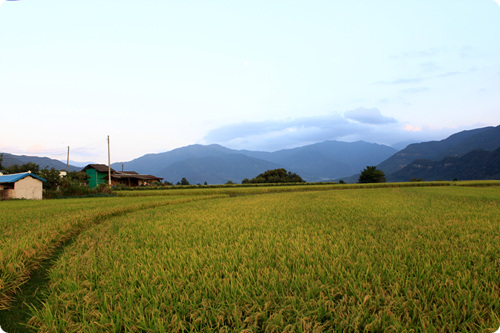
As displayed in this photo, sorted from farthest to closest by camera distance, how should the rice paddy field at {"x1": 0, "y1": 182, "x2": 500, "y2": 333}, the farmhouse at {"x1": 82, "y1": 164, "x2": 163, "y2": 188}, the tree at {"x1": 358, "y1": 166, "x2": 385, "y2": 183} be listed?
the tree at {"x1": 358, "y1": 166, "x2": 385, "y2": 183}, the farmhouse at {"x1": 82, "y1": 164, "x2": 163, "y2": 188}, the rice paddy field at {"x1": 0, "y1": 182, "x2": 500, "y2": 333}

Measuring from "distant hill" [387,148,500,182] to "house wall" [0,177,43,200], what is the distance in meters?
150

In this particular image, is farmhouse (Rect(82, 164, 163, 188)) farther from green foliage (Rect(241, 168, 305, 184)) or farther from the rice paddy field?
the rice paddy field

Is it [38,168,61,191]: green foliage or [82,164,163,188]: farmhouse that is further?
[82,164,163,188]: farmhouse

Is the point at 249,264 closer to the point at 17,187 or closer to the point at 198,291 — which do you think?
the point at 198,291

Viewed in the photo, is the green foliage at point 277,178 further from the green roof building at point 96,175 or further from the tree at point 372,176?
the green roof building at point 96,175

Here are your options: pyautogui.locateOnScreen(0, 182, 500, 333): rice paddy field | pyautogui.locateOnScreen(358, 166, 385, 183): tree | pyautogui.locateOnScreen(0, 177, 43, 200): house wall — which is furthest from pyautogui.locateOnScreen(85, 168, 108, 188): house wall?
pyautogui.locateOnScreen(358, 166, 385, 183): tree

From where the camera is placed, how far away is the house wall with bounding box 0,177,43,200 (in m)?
22.4

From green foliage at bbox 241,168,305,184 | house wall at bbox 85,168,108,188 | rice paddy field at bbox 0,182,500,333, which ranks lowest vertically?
rice paddy field at bbox 0,182,500,333

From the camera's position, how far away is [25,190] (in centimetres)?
2308

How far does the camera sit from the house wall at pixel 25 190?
22375mm

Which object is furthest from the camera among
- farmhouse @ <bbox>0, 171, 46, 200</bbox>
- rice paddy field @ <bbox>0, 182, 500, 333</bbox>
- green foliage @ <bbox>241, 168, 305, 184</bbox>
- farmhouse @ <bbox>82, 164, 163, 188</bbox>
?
green foliage @ <bbox>241, 168, 305, 184</bbox>

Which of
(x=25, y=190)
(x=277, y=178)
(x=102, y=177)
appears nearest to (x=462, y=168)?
(x=277, y=178)

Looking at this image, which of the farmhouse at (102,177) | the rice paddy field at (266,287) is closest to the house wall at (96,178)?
the farmhouse at (102,177)

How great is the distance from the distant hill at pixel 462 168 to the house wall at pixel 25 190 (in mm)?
149743
